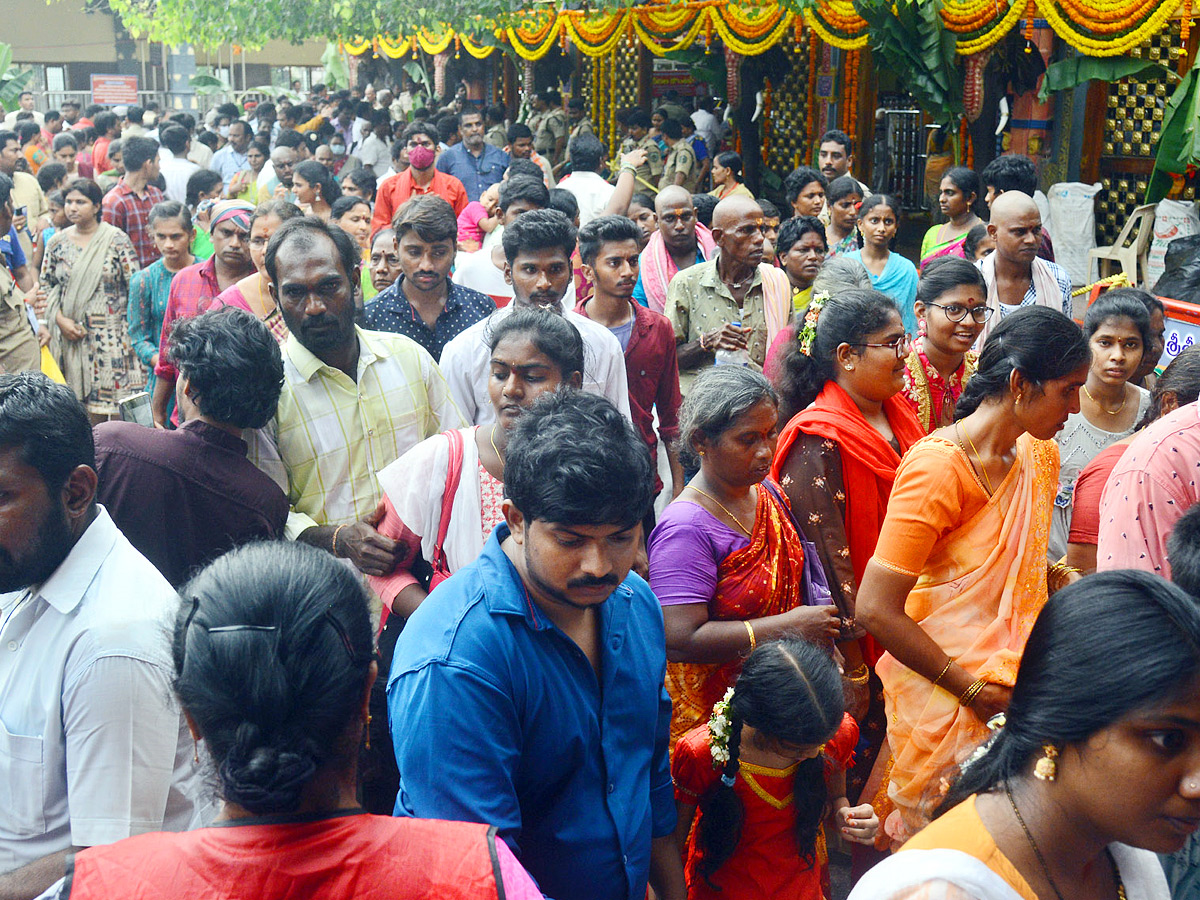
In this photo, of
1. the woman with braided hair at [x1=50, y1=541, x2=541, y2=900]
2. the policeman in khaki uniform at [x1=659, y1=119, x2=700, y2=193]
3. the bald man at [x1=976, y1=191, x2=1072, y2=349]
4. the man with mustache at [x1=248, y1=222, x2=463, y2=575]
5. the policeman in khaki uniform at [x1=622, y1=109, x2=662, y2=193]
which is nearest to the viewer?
the woman with braided hair at [x1=50, y1=541, x2=541, y2=900]

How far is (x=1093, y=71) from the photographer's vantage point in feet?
30.4

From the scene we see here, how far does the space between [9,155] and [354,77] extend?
46.2 feet

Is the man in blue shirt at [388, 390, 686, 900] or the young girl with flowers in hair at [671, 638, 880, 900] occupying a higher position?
the man in blue shirt at [388, 390, 686, 900]

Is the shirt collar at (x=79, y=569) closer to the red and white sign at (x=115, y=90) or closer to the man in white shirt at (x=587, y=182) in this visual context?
the man in white shirt at (x=587, y=182)

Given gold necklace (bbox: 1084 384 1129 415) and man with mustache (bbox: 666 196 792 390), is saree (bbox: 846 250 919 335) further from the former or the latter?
gold necklace (bbox: 1084 384 1129 415)

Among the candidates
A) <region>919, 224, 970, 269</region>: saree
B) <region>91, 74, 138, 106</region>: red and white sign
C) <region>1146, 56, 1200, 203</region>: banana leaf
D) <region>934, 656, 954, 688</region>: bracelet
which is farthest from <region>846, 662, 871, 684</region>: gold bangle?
<region>91, 74, 138, 106</region>: red and white sign

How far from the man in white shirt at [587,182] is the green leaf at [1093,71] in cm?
396

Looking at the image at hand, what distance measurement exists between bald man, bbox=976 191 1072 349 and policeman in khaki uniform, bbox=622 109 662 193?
193 inches

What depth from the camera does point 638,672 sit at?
2.00 m

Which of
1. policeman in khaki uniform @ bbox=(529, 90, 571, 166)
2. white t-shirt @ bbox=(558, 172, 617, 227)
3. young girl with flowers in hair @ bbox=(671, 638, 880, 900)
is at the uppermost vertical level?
policeman in khaki uniform @ bbox=(529, 90, 571, 166)

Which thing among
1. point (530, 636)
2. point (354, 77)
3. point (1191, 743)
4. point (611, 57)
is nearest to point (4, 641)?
point (530, 636)

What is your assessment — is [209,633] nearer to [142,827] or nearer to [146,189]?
[142,827]

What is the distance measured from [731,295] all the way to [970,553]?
8.35 feet

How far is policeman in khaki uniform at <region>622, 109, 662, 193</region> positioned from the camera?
1077 centimetres
